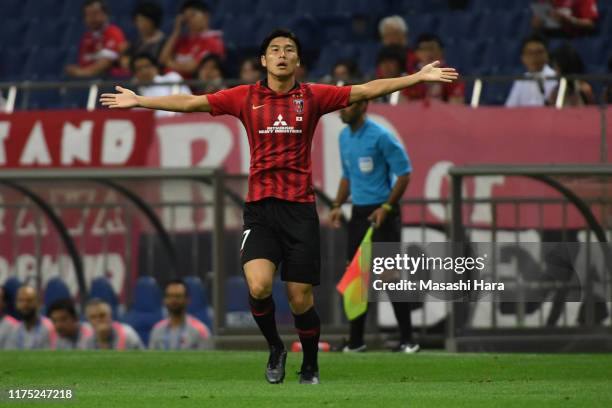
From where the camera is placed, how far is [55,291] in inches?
575

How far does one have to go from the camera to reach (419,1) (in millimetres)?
19859

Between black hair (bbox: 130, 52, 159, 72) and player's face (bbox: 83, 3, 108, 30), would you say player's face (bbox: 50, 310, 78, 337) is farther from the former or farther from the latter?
player's face (bbox: 83, 3, 108, 30)

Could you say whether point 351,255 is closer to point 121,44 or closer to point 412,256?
point 412,256

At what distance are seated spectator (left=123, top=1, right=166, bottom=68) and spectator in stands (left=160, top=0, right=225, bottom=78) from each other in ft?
0.96

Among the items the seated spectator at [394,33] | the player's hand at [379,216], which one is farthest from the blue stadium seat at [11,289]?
the seated spectator at [394,33]

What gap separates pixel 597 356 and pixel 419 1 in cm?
868

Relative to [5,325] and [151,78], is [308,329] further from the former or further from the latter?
[151,78]

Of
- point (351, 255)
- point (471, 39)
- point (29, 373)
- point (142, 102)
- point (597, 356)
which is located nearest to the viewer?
point (142, 102)

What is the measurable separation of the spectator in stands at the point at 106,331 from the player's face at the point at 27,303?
0.51 m

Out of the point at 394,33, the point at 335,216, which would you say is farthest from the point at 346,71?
the point at 335,216

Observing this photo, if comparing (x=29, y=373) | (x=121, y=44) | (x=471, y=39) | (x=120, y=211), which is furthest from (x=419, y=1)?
(x=29, y=373)

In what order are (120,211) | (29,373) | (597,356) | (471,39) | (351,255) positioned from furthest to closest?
(471,39), (120,211), (351,255), (597,356), (29,373)

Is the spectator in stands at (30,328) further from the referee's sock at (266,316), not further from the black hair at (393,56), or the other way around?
the referee's sock at (266,316)

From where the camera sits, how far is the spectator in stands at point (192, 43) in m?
18.3
